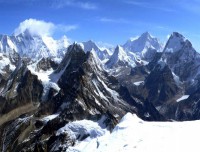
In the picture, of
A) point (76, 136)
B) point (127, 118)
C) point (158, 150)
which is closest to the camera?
point (158, 150)

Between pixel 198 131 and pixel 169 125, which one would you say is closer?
pixel 198 131

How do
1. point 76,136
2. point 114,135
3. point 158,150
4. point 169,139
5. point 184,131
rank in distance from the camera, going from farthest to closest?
point 76,136 → point 114,135 → point 184,131 → point 169,139 → point 158,150

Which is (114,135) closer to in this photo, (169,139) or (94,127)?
(169,139)

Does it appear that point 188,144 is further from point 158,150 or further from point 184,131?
point 184,131

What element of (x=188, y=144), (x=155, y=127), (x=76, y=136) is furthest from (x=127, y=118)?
(x=76, y=136)

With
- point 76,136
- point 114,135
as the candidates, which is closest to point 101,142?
point 114,135

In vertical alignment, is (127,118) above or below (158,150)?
above
